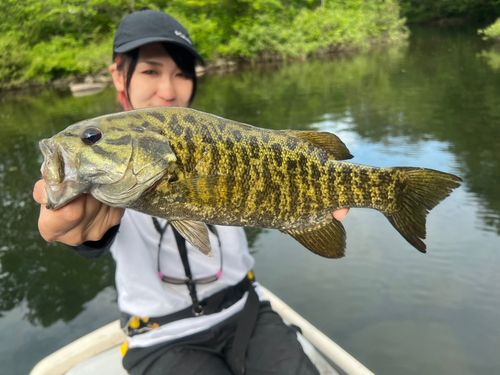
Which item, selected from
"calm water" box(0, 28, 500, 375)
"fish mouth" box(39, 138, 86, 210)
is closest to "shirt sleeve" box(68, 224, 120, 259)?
"fish mouth" box(39, 138, 86, 210)

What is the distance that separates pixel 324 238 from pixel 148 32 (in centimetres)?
→ 203

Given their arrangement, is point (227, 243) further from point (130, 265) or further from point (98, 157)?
point (98, 157)

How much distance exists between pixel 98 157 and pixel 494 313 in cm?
460

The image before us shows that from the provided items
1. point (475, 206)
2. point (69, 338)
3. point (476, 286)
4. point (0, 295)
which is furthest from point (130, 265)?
point (475, 206)

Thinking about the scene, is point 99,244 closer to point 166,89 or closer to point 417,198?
point 166,89

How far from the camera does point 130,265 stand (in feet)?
8.34

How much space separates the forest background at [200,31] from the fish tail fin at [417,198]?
3046 centimetres

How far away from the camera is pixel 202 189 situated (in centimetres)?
147

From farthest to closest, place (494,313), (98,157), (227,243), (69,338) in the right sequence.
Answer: (69,338) < (494,313) < (227,243) < (98,157)

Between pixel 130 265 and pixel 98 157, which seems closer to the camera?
pixel 98 157

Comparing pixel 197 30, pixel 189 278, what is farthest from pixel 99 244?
pixel 197 30

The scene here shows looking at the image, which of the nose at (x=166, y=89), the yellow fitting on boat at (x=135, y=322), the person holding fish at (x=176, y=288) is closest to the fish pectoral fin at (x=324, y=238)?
the person holding fish at (x=176, y=288)

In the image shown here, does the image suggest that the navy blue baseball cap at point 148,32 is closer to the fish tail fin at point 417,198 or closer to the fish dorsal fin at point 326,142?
the fish dorsal fin at point 326,142

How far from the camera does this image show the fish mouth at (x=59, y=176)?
1329 mm
